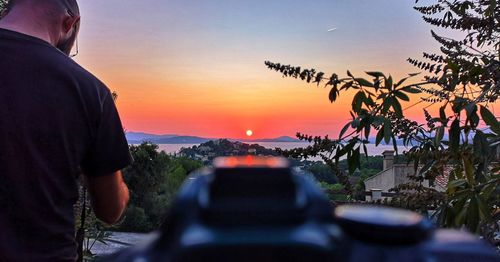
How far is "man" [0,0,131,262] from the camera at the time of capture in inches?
45.8

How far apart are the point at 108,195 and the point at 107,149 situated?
13 cm

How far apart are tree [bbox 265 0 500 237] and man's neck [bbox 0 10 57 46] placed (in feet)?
3.08

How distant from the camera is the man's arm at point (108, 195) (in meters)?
1.29

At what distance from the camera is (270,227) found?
0.36 m

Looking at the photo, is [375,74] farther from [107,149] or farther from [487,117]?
[107,149]

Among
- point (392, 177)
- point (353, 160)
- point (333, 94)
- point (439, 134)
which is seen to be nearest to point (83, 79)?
point (333, 94)

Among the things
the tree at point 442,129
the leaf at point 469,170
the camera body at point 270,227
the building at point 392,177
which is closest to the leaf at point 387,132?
the tree at point 442,129

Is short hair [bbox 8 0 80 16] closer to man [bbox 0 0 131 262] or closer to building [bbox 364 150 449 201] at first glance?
man [bbox 0 0 131 262]

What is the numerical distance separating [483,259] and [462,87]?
204 centimetres

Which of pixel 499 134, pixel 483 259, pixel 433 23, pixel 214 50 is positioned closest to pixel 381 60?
pixel 433 23

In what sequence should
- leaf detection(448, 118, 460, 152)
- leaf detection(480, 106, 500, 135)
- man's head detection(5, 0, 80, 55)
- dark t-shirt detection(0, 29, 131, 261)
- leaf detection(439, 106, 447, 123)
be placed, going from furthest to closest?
leaf detection(439, 106, 447, 123)
leaf detection(448, 118, 460, 152)
leaf detection(480, 106, 500, 135)
man's head detection(5, 0, 80, 55)
dark t-shirt detection(0, 29, 131, 261)

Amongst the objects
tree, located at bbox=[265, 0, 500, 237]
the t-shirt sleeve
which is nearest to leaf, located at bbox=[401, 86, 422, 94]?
tree, located at bbox=[265, 0, 500, 237]

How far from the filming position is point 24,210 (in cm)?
117

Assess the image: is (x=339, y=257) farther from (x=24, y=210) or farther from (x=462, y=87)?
(x=462, y=87)
